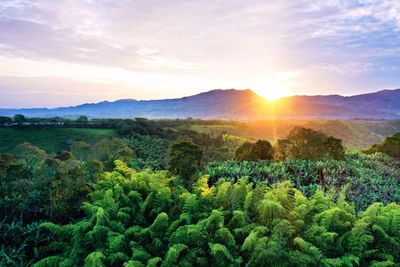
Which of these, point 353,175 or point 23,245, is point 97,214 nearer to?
point 23,245

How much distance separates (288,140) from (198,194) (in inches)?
367

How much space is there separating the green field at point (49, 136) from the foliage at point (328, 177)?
57605 millimetres

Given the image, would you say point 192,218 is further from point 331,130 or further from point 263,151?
point 331,130

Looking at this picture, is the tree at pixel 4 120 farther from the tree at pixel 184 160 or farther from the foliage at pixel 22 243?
the foliage at pixel 22 243

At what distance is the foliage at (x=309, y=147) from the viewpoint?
1570cm

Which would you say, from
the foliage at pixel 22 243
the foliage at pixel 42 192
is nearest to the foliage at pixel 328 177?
the foliage at pixel 42 192

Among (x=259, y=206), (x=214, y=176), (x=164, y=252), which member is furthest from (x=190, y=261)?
(x=214, y=176)

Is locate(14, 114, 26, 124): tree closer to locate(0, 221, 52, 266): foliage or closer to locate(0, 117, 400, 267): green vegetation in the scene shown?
locate(0, 117, 400, 267): green vegetation

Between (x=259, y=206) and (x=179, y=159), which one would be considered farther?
(x=179, y=159)

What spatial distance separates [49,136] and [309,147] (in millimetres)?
65219

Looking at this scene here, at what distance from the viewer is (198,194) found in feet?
28.1

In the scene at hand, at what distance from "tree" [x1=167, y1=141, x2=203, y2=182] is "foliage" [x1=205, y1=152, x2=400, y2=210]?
424 millimetres

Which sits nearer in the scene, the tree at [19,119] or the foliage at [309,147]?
the foliage at [309,147]

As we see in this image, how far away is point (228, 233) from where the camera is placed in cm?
671
